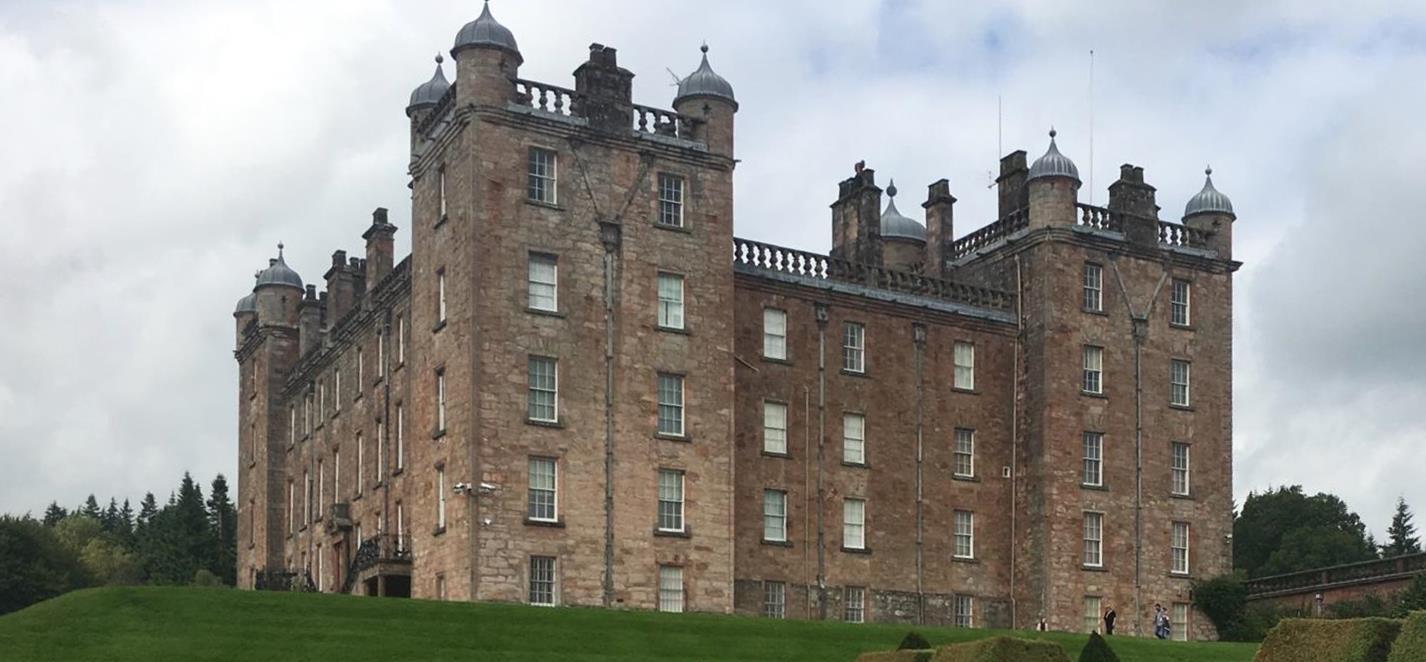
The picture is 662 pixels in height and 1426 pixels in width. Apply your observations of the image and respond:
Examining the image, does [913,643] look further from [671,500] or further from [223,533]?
[223,533]

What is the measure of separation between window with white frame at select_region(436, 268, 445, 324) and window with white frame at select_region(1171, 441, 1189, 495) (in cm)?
2405

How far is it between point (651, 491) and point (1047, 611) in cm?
1386

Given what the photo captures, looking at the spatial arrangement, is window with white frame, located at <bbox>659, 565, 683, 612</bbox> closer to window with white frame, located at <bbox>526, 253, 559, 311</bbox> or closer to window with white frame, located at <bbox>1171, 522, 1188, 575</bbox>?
window with white frame, located at <bbox>526, 253, 559, 311</bbox>

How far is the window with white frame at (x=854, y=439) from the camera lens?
58.3m

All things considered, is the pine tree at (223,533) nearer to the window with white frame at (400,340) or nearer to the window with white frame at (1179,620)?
the window with white frame at (400,340)

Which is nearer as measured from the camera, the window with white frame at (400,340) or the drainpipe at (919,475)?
the drainpipe at (919,475)

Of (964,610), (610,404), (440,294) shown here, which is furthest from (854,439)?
(440,294)

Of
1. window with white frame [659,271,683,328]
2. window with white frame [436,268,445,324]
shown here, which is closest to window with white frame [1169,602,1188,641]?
window with white frame [659,271,683,328]

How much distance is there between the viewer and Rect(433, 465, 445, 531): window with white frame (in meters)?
51.8

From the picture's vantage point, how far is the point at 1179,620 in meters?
61.3

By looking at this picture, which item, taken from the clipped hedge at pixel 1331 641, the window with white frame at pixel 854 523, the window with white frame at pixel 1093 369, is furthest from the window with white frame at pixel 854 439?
the clipped hedge at pixel 1331 641

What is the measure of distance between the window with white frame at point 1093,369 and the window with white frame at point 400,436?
20883 millimetres

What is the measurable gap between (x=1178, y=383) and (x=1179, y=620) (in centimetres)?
750

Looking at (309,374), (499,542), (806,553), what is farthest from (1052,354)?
(309,374)
